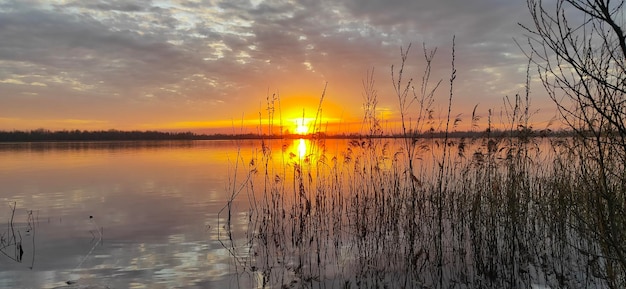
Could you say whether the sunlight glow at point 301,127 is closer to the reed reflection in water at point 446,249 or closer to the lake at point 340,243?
the lake at point 340,243

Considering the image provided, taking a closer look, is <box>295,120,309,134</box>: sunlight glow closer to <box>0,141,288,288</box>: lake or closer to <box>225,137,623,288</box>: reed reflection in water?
<box>0,141,288,288</box>: lake

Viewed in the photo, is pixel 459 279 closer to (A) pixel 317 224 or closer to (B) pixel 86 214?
(A) pixel 317 224

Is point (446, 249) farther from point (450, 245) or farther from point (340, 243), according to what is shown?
point (340, 243)

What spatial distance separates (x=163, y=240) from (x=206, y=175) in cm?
1106

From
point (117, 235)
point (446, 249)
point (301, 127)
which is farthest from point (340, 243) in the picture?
point (117, 235)

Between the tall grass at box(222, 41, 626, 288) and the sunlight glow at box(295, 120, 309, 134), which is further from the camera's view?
the sunlight glow at box(295, 120, 309, 134)

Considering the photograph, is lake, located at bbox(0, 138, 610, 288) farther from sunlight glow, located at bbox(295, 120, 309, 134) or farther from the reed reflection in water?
sunlight glow, located at bbox(295, 120, 309, 134)

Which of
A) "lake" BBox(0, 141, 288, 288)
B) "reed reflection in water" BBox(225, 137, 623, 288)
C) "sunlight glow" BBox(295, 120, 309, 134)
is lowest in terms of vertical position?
"lake" BBox(0, 141, 288, 288)

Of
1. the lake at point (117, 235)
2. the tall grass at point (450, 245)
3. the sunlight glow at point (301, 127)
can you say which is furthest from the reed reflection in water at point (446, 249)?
the sunlight glow at point (301, 127)

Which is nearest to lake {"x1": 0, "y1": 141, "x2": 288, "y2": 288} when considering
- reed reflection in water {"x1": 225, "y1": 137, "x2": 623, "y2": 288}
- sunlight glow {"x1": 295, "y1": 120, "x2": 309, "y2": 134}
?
reed reflection in water {"x1": 225, "y1": 137, "x2": 623, "y2": 288}

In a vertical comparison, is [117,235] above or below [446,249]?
below

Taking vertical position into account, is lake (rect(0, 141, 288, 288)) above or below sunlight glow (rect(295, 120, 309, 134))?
below

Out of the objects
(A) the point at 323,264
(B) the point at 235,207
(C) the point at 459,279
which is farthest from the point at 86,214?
(C) the point at 459,279

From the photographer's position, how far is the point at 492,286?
4.64 metres
